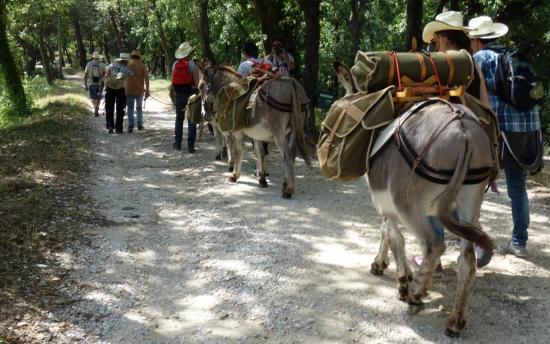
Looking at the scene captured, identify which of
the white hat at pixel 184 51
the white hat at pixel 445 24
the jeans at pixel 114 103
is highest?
the white hat at pixel 445 24

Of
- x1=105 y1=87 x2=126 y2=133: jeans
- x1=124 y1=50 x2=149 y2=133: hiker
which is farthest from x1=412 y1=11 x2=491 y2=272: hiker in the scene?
x1=105 y1=87 x2=126 y2=133: jeans

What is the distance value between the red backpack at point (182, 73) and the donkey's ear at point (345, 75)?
6852mm

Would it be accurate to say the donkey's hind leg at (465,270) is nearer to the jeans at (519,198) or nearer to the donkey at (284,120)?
the jeans at (519,198)

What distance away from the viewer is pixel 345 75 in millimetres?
4664

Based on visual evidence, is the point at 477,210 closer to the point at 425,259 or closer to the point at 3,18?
the point at 425,259

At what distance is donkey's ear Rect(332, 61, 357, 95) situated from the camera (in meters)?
4.60

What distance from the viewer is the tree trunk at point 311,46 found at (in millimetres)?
11156

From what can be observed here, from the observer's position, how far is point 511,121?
4938 millimetres

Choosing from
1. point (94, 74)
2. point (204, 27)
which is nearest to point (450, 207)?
point (94, 74)

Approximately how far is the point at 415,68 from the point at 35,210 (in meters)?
4.95

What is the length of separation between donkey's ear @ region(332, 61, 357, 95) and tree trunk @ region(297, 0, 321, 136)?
21.3ft

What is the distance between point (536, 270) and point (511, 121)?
4.81 ft

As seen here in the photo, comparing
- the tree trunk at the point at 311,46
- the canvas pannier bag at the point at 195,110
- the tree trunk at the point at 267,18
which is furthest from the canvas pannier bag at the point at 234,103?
the tree trunk at the point at 267,18

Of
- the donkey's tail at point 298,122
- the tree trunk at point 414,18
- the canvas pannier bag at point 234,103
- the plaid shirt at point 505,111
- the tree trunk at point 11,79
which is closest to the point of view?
the plaid shirt at point 505,111
